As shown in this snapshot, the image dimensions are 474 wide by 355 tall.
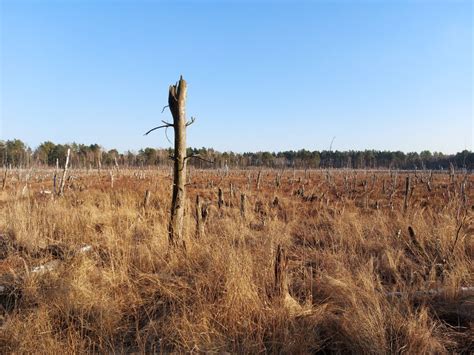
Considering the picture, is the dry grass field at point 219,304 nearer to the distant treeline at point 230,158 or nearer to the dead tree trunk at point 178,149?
the dead tree trunk at point 178,149

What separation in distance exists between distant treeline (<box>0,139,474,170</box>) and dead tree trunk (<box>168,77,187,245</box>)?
50.8 m

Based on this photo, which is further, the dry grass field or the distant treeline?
the distant treeline

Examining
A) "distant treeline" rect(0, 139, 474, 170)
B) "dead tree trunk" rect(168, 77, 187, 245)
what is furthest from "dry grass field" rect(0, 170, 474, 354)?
"distant treeline" rect(0, 139, 474, 170)

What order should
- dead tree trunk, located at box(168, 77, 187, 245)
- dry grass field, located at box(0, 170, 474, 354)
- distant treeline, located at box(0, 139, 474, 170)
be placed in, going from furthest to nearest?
distant treeline, located at box(0, 139, 474, 170)
dead tree trunk, located at box(168, 77, 187, 245)
dry grass field, located at box(0, 170, 474, 354)

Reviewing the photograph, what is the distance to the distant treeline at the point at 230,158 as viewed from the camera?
6172 cm

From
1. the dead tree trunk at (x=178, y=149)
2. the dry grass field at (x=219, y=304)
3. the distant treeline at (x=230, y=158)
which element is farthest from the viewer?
the distant treeline at (x=230, y=158)

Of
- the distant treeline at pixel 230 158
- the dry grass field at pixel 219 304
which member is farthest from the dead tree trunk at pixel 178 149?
the distant treeline at pixel 230 158

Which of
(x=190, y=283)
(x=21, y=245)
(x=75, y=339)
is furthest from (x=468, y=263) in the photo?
(x=21, y=245)

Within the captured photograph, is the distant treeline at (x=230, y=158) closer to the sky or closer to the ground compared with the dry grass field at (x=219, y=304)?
closer to the sky

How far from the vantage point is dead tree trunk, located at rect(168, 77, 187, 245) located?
176 inches

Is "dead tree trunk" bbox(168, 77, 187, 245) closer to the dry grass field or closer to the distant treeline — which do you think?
the dry grass field

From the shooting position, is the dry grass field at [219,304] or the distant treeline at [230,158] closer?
the dry grass field at [219,304]

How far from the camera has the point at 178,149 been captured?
4.50m

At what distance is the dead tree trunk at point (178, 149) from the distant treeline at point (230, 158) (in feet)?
167
